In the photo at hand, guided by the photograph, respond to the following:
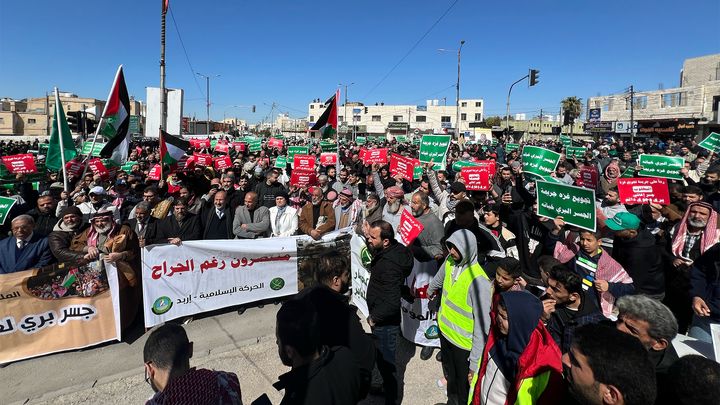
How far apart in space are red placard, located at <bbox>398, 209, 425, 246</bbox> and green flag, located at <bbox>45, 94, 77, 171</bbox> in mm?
7111

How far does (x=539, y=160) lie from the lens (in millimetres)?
7582

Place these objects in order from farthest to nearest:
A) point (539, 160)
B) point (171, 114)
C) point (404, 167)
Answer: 1. point (171, 114)
2. point (404, 167)
3. point (539, 160)

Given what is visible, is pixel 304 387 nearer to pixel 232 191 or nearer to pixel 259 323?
pixel 259 323

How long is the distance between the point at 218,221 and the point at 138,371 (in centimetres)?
252

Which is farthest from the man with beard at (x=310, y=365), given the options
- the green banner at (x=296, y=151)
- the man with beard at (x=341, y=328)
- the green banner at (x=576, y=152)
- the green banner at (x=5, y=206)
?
the green banner at (x=576, y=152)

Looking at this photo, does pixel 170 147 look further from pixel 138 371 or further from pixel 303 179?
pixel 138 371

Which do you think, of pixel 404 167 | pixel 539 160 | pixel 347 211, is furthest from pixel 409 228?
pixel 404 167

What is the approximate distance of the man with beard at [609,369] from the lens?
1.56 meters

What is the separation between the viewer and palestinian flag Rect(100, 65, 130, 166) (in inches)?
303

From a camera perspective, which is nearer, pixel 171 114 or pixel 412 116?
pixel 171 114

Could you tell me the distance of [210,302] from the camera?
5.33 m

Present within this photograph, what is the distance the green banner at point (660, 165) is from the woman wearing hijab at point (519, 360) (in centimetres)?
859

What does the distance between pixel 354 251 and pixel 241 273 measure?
5.36 ft

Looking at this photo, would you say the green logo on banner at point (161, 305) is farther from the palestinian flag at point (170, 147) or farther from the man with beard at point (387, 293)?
the palestinian flag at point (170, 147)
